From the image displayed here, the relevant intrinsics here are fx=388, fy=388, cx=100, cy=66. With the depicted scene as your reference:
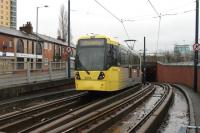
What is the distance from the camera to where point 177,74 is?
4453 centimetres

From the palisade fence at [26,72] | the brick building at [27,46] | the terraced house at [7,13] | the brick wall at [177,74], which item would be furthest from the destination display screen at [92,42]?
the terraced house at [7,13]

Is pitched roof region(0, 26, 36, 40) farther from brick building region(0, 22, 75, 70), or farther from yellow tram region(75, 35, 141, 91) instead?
yellow tram region(75, 35, 141, 91)

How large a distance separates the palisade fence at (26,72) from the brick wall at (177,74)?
1187 cm

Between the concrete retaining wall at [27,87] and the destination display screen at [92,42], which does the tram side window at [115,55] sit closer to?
the destination display screen at [92,42]

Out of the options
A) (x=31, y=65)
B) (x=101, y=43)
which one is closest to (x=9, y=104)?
(x=101, y=43)

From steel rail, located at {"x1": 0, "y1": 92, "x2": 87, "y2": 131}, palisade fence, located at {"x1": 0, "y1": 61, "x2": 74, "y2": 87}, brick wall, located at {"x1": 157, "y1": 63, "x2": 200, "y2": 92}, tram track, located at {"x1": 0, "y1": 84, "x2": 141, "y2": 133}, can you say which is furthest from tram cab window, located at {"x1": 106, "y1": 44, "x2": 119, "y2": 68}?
brick wall, located at {"x1": 157, "y1": 63, "x2": 200, "y2": 92}

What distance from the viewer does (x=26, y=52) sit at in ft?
220

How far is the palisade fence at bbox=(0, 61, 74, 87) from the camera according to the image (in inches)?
885

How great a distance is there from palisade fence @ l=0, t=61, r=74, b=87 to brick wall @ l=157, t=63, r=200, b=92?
1187 cm

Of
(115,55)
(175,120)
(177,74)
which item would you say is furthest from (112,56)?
(177,74)

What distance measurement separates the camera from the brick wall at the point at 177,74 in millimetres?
34994

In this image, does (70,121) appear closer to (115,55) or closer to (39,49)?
(115,55)

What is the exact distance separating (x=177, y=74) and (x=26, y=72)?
24.1 metres

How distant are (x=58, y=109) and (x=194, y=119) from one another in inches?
231
